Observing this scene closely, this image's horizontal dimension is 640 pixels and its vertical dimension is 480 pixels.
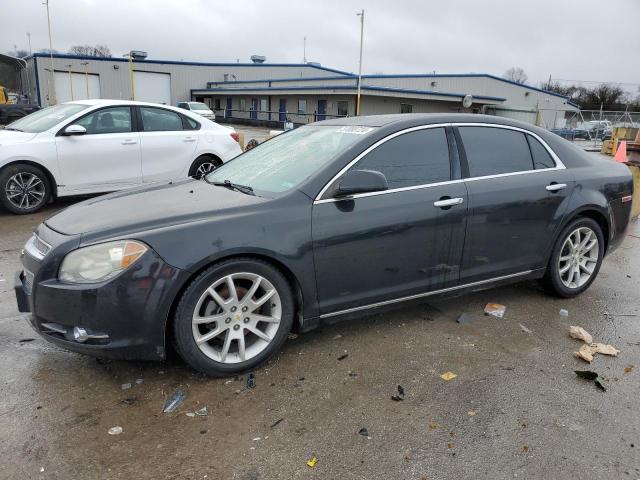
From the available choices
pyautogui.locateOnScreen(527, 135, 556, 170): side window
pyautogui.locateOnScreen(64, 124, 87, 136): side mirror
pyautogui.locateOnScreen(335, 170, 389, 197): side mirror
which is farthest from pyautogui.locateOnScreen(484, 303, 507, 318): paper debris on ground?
pyautogui.locateOnScreen(64, 124, 87, 136): side mirror

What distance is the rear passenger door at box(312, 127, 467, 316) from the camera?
335 centimetres

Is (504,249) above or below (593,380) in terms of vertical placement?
above

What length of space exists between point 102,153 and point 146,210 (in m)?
4.84

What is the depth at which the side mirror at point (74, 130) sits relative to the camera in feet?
23.6

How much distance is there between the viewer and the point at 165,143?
8094 millimetres

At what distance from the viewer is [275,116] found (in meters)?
42.5

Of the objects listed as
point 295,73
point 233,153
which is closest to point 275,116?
point 295,73

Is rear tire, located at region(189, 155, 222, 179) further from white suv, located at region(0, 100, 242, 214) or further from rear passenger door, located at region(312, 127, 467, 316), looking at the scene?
rear passenger door, located at region(312, 127, 467, 316)

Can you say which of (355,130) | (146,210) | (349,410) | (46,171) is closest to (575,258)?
(355,130)

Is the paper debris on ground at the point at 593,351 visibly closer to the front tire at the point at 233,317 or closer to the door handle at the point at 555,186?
the door handle at the point at 555,186

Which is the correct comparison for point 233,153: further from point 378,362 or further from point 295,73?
point 295,73

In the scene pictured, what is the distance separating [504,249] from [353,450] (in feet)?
7.20

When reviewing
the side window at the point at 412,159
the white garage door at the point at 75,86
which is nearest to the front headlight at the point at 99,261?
the side window at the point at 412,159

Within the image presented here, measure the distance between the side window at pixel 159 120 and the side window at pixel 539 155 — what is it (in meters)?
5.77
